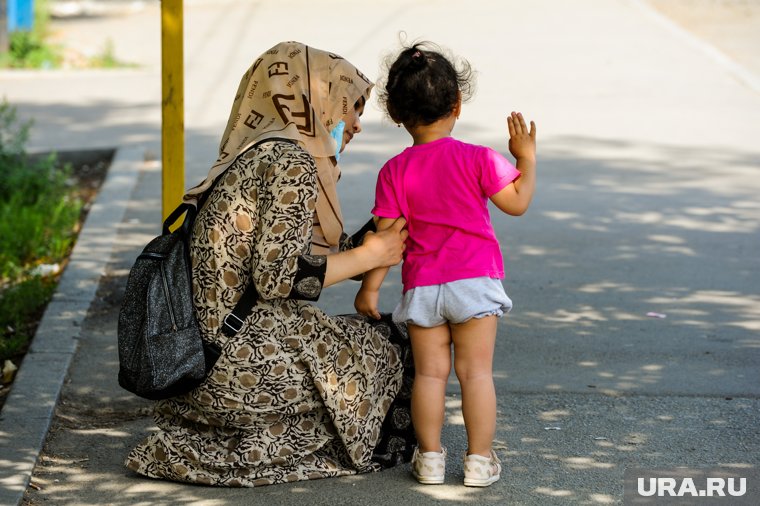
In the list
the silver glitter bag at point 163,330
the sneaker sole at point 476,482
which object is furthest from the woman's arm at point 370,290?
the sneaker sole at point 476,482

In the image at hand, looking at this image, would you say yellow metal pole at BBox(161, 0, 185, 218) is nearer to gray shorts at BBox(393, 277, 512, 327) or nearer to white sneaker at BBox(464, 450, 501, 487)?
gray shorts at BBox(393, 277, 512, 327)

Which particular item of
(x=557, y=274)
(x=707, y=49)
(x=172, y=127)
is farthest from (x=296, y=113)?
(x=707, y=49)

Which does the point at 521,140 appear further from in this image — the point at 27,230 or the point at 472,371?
the point at 27,230

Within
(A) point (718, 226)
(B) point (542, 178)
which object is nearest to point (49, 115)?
(B) point (542, 178)

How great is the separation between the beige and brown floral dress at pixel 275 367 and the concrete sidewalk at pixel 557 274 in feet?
0.37

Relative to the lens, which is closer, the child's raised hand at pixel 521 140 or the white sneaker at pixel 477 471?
the child's raised hand at pixel 521 140

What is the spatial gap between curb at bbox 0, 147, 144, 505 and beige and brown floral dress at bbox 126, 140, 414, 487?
418 mm

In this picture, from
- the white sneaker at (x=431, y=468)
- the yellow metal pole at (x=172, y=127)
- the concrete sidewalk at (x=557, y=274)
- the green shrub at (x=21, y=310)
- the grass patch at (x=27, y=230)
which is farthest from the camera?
the grass patch at (x=27, y=230)

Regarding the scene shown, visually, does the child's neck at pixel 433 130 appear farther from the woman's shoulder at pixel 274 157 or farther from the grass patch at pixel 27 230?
the grass patch at pixel 27 230

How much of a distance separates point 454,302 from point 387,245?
284 mm

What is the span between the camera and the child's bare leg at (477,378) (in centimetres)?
385

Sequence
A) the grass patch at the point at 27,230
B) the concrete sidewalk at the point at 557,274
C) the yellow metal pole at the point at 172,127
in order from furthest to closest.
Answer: the grass patch at the point at 27,230
the yellow metal pole at the point at 172,127
the concrete sidewalk at the point at 557,274

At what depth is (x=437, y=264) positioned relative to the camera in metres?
3.80

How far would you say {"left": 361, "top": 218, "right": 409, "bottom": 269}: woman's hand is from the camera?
3807mm
